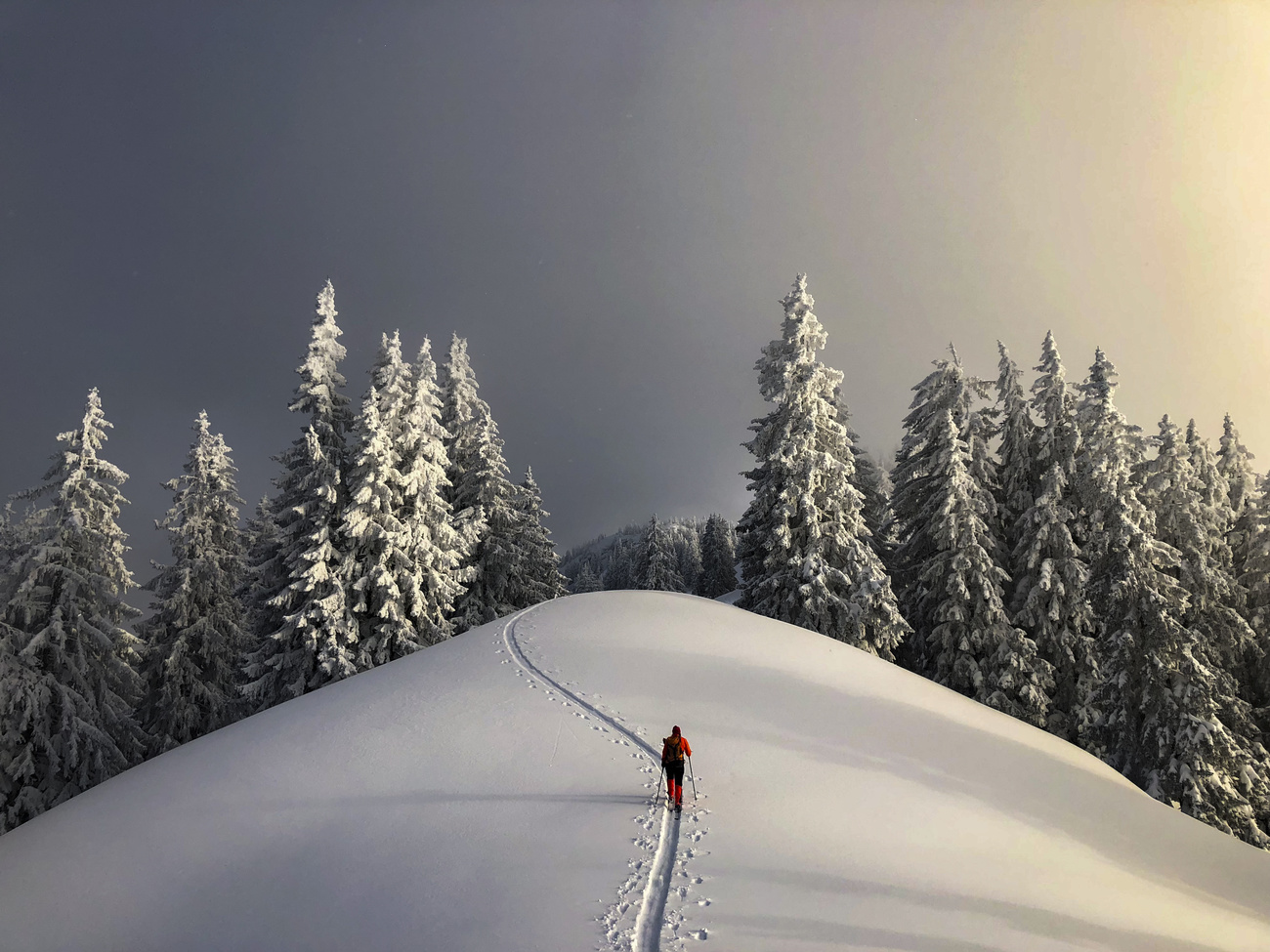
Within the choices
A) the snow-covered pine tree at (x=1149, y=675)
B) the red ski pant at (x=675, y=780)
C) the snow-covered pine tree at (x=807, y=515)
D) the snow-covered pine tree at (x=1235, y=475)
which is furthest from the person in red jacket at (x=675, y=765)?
the snow-covered pine tree at (x=1235, y=475)

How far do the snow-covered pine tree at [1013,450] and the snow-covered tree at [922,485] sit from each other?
1.06m

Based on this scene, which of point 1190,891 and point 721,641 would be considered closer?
point 1190,891

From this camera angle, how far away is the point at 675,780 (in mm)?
9070

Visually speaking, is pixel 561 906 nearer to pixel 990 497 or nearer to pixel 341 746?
pixel 341 746

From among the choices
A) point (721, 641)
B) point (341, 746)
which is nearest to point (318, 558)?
point (341, 746)

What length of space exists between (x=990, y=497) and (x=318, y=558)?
23436mm

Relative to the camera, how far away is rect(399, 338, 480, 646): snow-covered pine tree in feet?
68.3

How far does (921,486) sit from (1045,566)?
4.90 metres

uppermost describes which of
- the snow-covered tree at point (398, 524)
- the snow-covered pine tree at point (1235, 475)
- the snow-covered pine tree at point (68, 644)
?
the snow-covered pine tree at point (1235, 475)

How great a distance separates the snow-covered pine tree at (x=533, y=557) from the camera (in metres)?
27.7

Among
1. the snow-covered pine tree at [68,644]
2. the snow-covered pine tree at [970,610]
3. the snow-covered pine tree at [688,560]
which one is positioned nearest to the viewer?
the snow-covered pine tree at [68,644]

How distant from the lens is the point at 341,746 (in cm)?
1124

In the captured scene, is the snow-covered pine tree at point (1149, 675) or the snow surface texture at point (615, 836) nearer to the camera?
the snow surface texture at point (615, 836)

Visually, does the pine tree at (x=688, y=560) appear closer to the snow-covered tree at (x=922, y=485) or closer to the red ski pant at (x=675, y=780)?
the snow-covered tree at (x=922, y=485)
